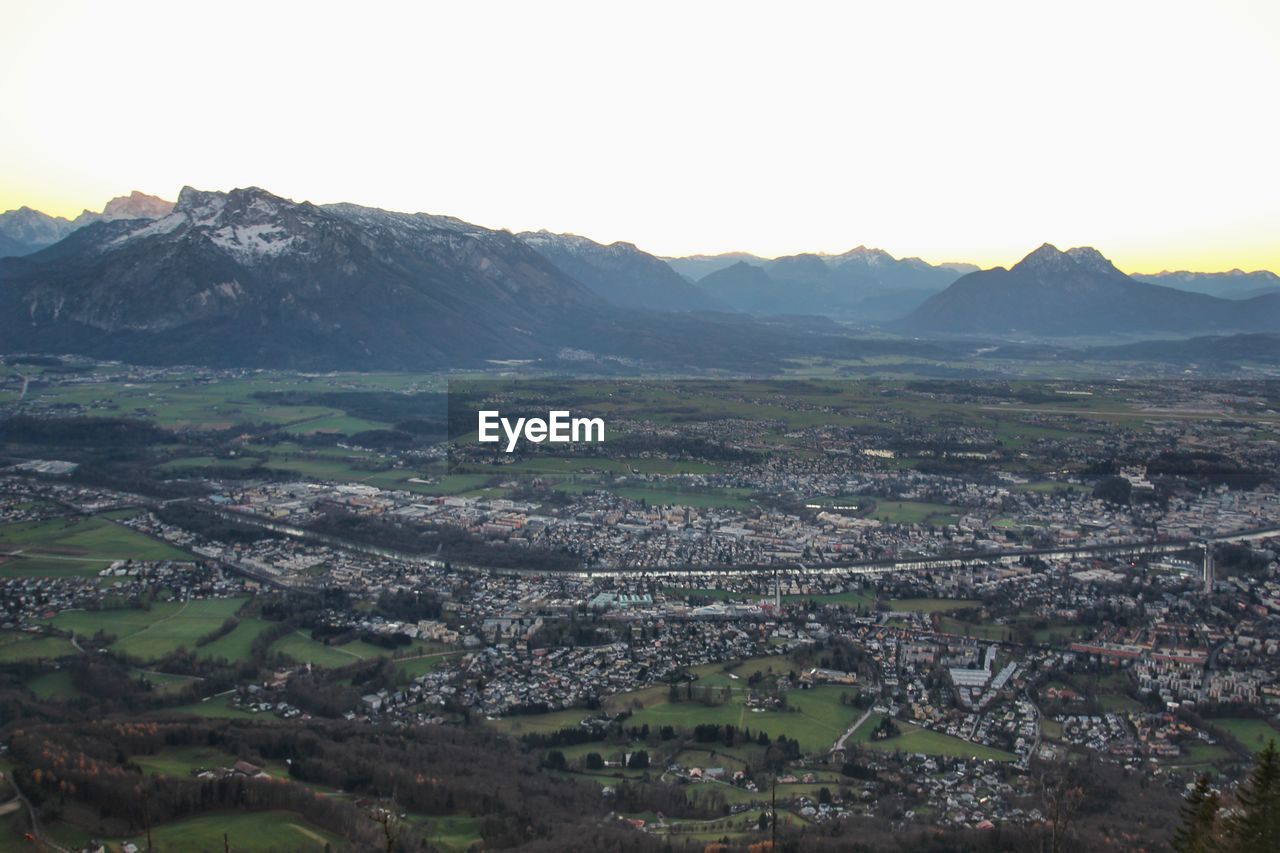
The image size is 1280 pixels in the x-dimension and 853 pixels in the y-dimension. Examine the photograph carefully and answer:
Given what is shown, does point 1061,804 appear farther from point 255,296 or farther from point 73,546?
point 255,296

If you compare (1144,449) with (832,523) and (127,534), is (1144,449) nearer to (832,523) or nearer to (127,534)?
(832,523)

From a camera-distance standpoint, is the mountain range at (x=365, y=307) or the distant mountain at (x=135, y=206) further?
the distant mountain at (x=135, y=206)

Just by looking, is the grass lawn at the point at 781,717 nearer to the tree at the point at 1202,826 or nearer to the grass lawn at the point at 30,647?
the tree at the point at 1202,826

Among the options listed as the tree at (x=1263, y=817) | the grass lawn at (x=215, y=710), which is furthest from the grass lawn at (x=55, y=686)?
the tree at (x=1263, y=817)

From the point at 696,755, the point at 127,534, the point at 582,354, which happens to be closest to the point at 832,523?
the point at 696,755

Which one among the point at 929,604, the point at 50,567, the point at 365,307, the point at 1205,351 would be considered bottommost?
the point at 929,604

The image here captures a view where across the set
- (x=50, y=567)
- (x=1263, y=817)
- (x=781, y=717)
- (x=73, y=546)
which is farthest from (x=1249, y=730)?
(x=73, y=546)
